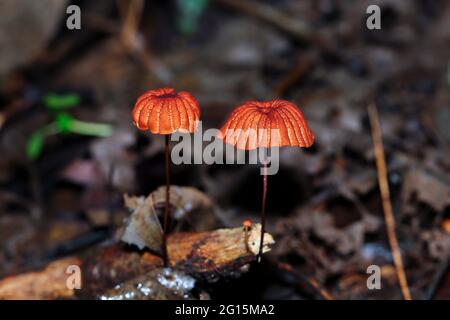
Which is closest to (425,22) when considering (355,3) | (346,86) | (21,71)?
(355,3)

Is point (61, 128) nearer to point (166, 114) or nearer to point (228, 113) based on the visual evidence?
point (228, 113)

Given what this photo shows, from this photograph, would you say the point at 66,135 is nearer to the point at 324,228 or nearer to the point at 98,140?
the point at 98,140

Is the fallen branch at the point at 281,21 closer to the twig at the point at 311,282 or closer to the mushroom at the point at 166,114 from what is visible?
the twig at the point at 311,282

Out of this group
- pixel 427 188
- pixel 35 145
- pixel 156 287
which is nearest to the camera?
pixel 156 287

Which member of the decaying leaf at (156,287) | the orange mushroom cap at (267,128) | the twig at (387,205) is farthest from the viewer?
the twig at (387,205)

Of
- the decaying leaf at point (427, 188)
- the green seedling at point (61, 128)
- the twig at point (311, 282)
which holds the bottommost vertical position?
the twig at point (311, 282)

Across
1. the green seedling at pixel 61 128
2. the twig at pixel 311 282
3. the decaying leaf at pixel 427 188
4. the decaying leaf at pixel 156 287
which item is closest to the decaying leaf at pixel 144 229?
the decaying leaf at pixel 156 287


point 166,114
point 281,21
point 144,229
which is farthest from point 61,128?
point 281,21
